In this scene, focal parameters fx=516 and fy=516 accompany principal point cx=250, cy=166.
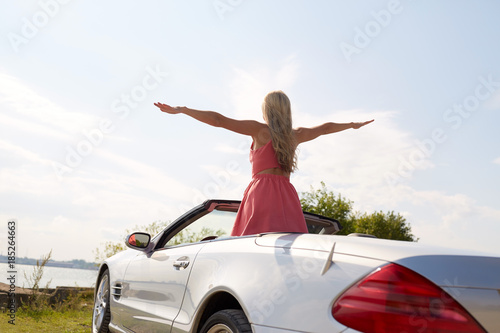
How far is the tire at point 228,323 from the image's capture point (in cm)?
255

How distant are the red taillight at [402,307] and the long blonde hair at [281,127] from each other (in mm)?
2433

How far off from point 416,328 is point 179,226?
2615mm

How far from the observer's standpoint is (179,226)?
423cm

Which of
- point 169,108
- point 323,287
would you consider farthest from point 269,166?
point 323,287

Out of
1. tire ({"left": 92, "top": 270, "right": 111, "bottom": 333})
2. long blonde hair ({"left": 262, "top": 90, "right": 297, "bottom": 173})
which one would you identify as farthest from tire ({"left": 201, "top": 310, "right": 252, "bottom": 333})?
tire ({"left": 92, "top": 270, "right": 111, "bottom": 333})

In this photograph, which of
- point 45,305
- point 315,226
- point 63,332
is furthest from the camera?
point 45,305

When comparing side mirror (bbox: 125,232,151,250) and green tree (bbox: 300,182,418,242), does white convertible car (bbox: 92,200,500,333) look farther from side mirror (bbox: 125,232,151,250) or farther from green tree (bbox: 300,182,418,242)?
green tree (bbox: 300,182,418,242)

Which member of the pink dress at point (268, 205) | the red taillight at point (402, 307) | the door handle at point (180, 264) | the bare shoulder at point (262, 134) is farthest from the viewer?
the bare shoulder at point (262, 134)

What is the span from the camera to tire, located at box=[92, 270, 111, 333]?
207 inches

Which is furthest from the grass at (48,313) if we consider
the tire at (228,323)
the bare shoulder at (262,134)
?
the tire at (228,323)

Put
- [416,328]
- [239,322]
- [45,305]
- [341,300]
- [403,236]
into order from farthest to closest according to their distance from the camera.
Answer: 1. [403,236]
2. [45,305]
3. [239,322]
4. [341,300]
5. [416,328]

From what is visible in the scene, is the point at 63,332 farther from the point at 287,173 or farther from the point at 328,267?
the point at 328,267

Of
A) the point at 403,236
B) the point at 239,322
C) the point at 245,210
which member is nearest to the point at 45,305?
the point at 245,210

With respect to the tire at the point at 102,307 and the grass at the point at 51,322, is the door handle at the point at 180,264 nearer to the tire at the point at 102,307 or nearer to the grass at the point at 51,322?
the tire at the point at 102,307
